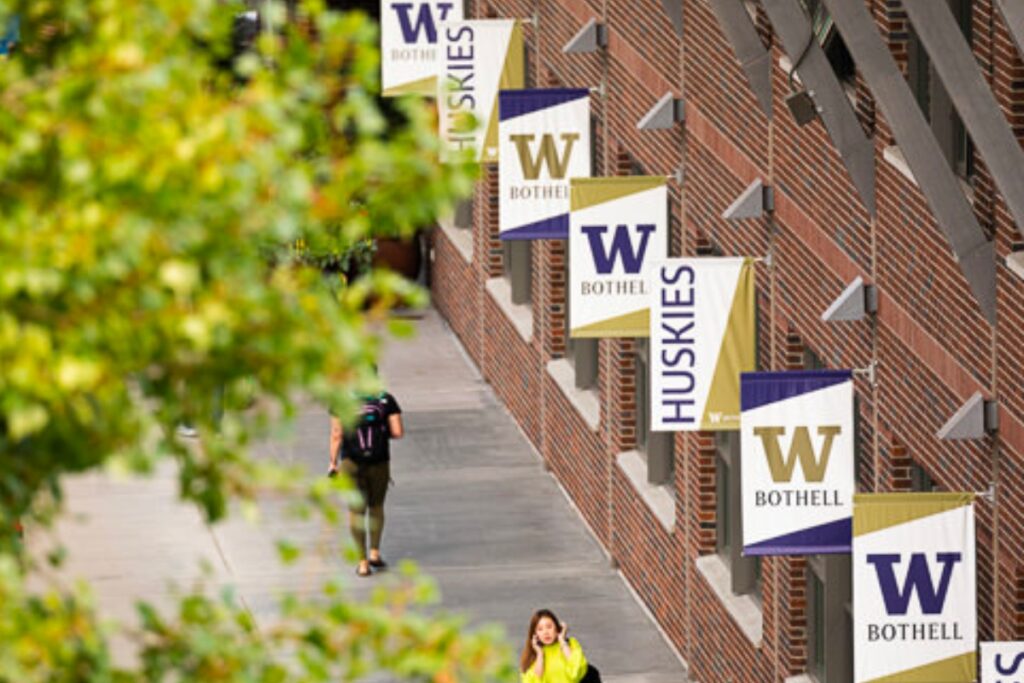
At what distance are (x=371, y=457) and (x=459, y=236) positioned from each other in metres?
8.81

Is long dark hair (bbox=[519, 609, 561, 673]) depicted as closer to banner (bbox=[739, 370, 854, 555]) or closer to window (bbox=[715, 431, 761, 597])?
banner (bbox=[739, 370, 854, 555])

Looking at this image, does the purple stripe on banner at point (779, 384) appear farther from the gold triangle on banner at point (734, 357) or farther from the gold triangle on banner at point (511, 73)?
the gold triangle on banner at point (511, 73)

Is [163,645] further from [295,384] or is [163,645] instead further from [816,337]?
[816,337]

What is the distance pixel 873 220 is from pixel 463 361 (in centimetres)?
1515

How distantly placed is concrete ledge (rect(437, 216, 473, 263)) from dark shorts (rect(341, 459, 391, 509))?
7.37 meters

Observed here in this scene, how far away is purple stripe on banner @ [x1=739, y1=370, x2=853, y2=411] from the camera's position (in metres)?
15.0

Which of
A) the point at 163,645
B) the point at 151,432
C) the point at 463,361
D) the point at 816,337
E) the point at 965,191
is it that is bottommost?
the point at 463,361

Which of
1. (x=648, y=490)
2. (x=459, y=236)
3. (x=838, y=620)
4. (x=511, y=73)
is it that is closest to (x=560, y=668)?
(x=838, y=620)

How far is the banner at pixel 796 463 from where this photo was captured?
49.0 ft

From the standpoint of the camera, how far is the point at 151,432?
17.9 ft

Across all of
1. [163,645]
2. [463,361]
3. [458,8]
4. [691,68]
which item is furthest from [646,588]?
[163,645]

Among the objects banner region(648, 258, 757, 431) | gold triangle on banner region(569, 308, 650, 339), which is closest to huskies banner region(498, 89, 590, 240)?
→ gold triangle on banner region(569, 308, 650, 339)

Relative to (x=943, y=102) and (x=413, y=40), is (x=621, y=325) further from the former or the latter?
(x=413, y=40)

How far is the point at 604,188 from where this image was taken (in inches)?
752
